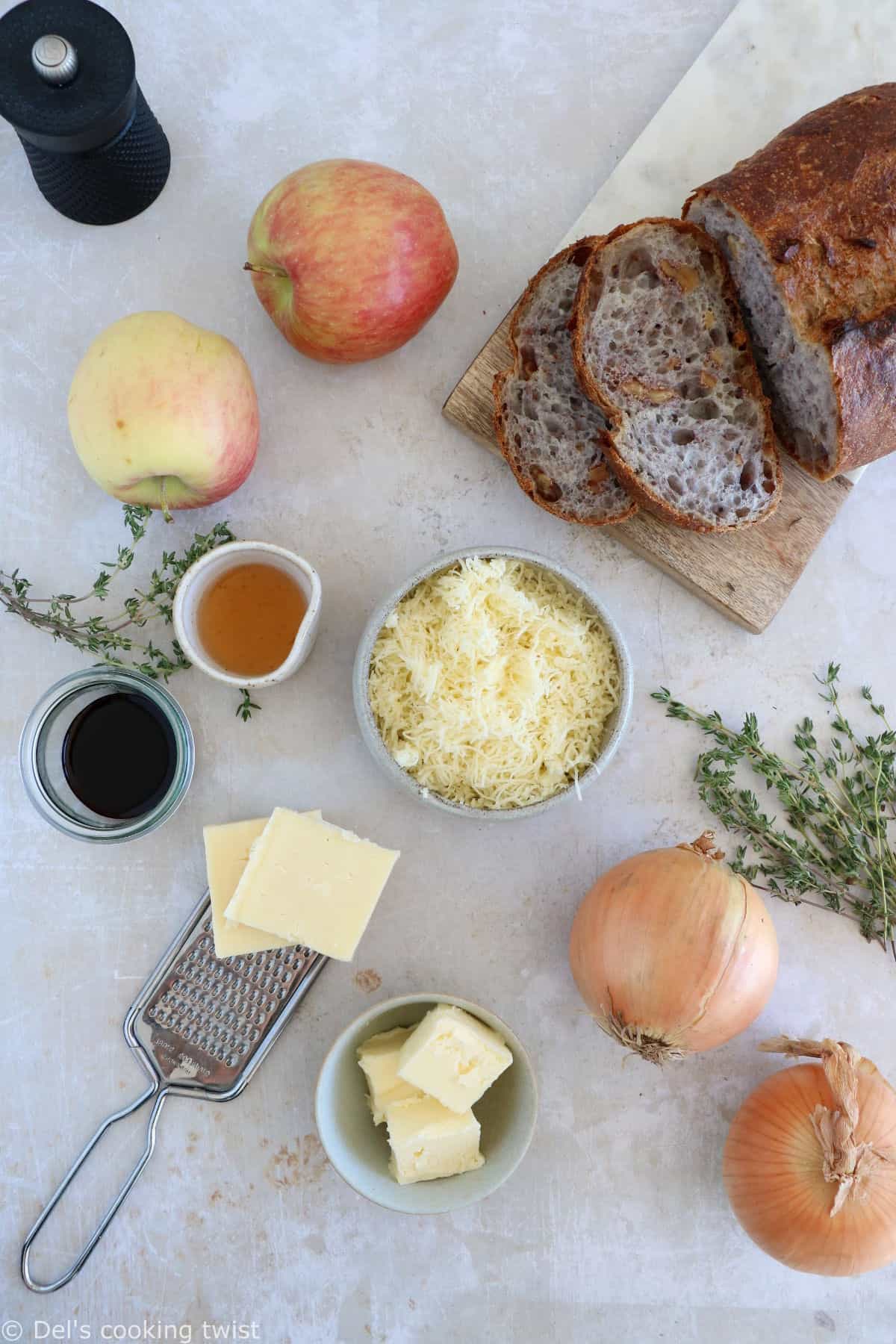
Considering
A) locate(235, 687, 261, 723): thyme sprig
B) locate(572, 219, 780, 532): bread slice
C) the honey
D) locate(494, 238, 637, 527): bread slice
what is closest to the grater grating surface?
locate(235, 687, 261, 723): thyme sprig

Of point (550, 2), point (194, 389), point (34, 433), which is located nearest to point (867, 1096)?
point (194, 389)

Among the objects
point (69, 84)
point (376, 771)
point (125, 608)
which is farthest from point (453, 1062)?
point (69, 84)

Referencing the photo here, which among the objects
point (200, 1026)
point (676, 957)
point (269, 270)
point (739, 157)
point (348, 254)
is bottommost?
point (200, 1026)

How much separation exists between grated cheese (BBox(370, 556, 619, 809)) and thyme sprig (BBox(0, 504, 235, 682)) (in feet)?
1.10

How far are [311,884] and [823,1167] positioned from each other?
2.81ft

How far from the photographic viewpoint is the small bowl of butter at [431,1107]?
4.55 ft

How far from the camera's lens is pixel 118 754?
153 centimetres

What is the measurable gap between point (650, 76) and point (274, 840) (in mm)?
1441

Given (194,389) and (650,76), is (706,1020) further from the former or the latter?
(650,76)

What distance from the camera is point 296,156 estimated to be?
64.4 inches

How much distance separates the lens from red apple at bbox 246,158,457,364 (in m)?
1.42

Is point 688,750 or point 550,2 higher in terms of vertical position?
point 550,2

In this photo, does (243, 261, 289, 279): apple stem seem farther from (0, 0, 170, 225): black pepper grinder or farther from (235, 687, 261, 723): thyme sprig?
(235, 687, 261, 723): thyme sprig

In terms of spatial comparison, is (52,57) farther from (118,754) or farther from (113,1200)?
(113,1200)
